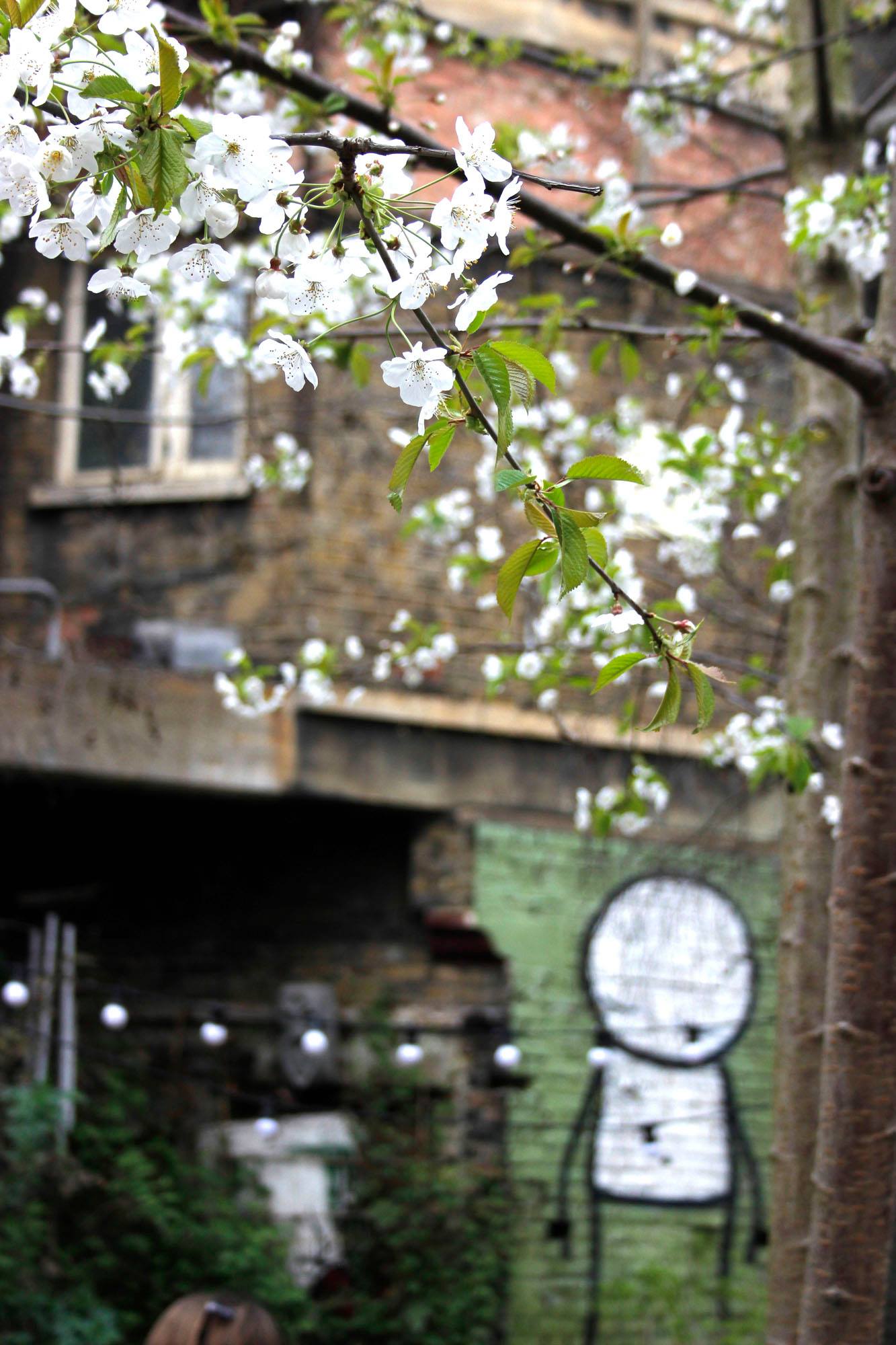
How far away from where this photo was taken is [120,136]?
1.79 m

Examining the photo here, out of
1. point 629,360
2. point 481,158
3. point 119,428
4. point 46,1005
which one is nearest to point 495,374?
point 481,158

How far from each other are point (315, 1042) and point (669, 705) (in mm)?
4222

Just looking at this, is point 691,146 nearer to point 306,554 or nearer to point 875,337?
point 306,554

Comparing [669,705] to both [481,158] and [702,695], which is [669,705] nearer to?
[702,695]

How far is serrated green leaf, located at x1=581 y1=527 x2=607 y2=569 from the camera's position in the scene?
6.25ft

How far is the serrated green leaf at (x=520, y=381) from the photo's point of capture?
1866 mm

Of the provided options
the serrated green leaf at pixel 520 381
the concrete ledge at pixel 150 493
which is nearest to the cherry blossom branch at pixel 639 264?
the serrated green leaf at pixel 520 381

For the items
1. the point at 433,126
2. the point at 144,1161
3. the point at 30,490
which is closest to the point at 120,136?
the point at 433,126

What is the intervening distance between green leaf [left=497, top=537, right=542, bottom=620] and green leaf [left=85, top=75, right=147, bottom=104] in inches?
27.7

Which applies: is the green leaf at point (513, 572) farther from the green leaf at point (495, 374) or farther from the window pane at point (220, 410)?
the window pane at point (220, 410)

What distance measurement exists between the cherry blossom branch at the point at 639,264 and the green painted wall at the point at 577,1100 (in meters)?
3.54

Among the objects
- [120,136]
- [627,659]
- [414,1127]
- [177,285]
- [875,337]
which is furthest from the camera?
[414,1127]

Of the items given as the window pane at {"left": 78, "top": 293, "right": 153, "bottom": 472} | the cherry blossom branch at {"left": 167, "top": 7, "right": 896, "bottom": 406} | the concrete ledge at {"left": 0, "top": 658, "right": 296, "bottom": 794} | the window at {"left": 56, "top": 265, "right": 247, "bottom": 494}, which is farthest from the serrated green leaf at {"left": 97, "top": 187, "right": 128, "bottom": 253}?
the window pane at {"left": 78, "top": 293, "right": 153, "bottom": 472}

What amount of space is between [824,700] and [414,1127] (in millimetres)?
2894
